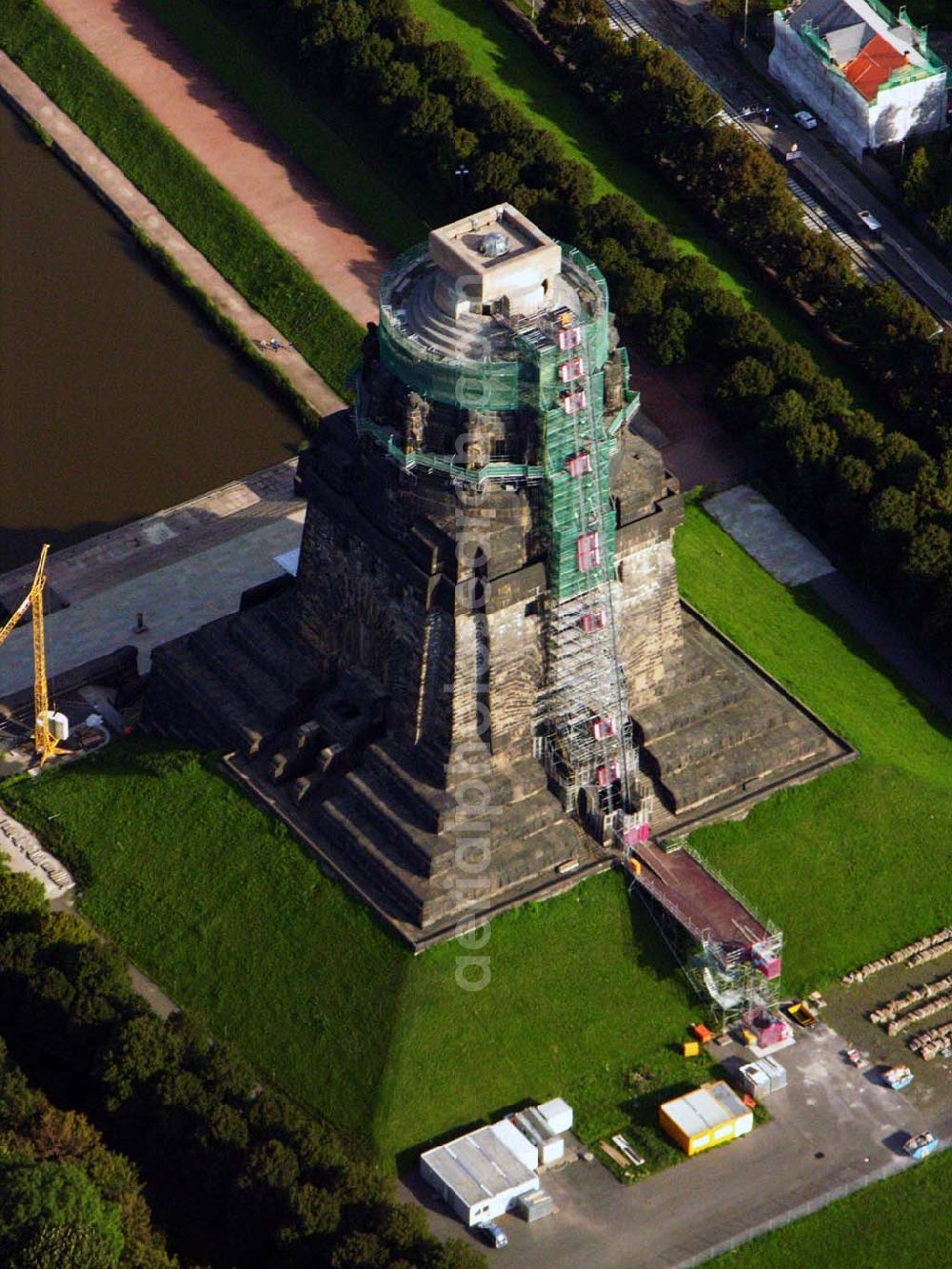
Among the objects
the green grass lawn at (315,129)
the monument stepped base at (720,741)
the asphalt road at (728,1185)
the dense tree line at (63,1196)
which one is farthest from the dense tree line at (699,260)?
the dense tree line at (63,1196)

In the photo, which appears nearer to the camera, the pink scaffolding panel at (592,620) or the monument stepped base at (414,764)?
the monument stepped base at (414,764)

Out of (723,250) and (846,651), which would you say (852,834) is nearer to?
(846,651)

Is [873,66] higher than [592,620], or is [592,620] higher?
[873,66]

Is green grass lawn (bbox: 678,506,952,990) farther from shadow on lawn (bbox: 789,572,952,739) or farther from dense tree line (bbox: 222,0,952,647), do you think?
dense tree line (bbox: 222,0,952,647)

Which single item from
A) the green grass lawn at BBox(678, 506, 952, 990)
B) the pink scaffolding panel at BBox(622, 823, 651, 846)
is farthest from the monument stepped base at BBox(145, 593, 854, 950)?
the green grass lawn at BBox(678, 506, 952, 990)

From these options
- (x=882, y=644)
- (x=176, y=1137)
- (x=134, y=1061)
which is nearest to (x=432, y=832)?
(x=134, y=1061)

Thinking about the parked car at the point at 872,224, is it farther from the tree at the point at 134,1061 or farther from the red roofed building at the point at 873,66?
the tree at the point at 134,1061

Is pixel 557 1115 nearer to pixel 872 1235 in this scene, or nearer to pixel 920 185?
pixel 872 1235
